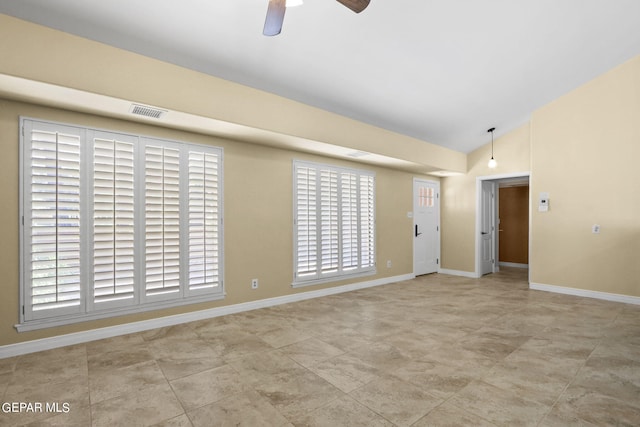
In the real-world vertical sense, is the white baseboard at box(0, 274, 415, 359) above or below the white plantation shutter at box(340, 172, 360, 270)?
below

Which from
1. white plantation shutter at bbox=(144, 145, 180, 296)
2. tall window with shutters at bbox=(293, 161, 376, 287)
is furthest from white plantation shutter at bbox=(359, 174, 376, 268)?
white plantation shutter at bbox=(144, 145, 180, 296)

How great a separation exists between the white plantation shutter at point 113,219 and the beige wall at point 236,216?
0.77ft

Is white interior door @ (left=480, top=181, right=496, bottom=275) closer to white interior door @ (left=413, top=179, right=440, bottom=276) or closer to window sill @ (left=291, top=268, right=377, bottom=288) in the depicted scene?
white interior door @ (left=413, top=179, right=440, bottom=276)

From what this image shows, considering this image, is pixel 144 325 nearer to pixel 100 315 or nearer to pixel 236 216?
pixel 100 315

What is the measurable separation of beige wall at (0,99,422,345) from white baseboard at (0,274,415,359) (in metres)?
0.05

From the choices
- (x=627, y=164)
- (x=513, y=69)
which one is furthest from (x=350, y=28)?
(x=627, y=164)

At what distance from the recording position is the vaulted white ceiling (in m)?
2.57

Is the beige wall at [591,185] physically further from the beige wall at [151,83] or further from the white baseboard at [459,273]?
the beige wall at [151,83]

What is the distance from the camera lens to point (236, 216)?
13.6 feet

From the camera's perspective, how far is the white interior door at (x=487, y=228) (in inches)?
270

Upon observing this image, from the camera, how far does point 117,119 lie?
3.31m

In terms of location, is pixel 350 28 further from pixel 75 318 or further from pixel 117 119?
pixel 75 318

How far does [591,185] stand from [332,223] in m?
4.08

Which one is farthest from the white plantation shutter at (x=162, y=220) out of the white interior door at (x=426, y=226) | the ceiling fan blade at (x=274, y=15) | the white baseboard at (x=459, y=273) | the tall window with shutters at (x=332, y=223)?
the white baseboard at (x=459, y=273)
